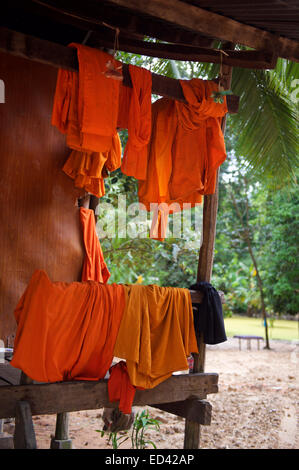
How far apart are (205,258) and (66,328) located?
1.59m

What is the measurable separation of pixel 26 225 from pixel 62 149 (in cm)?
90

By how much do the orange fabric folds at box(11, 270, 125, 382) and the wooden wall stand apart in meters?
1.27

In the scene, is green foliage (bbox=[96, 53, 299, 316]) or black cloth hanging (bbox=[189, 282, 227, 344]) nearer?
black cloth hanging (bbox=[189, 282, 227, 344])

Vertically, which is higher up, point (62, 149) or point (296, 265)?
point (62, 149)

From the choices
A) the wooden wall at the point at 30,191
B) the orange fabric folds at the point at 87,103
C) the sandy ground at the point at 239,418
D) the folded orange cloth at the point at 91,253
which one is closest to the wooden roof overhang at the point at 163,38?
the orange fabric folds at the point at 87,103

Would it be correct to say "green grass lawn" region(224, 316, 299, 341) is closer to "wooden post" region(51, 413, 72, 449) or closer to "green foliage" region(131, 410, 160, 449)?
"green foliage" region(131, 410, 160, 449)

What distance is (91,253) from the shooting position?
5383 millimetres

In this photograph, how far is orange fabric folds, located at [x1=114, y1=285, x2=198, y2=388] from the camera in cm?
372

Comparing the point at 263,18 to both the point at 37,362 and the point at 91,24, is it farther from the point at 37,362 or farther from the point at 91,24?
the point at 37,362

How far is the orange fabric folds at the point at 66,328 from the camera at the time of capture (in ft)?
11.0

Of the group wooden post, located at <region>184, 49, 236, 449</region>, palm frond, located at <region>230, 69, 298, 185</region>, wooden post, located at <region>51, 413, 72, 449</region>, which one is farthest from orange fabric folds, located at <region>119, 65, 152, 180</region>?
wooden post, located at <region>51, 413, 72, 449</region>

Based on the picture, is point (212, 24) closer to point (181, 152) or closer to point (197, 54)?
point (197, 54)
